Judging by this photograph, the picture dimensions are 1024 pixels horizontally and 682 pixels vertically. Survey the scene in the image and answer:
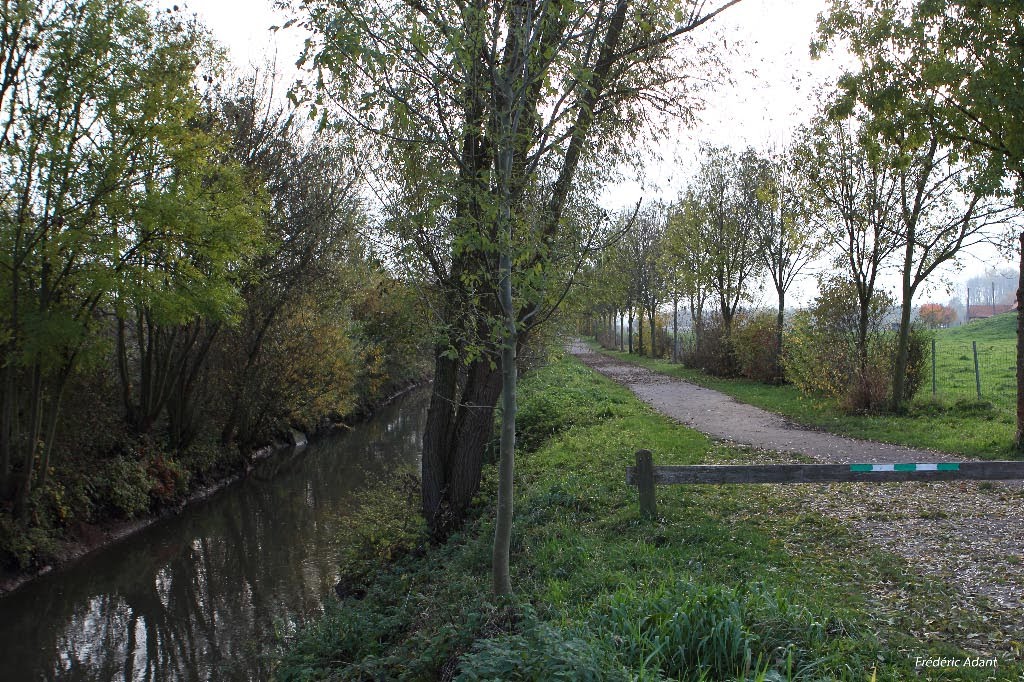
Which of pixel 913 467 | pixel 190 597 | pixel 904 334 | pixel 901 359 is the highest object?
pixel 904 334

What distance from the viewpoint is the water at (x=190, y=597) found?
8.48 metres

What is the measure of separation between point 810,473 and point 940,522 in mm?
1645

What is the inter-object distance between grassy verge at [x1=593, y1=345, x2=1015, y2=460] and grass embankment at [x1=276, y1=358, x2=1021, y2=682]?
3457 mm

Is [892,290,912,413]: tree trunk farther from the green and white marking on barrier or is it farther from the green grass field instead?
the green and white marking on barrier

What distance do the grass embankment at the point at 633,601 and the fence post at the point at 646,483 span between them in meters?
0.14

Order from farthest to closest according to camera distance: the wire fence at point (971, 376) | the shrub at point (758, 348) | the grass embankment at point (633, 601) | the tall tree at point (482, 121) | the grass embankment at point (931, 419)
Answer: the shrub at point (758, 348) < the wire fence at point (971, 376) < the grass embankment at point (931, 419) < the tall tree at point (482, 121) < the grass embankment at point (633, 601)

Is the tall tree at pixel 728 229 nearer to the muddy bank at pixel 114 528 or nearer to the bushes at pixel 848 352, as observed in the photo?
the bushes at pixel 848 352

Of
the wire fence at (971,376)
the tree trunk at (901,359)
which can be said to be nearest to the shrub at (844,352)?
the tree trunk at (901,359)

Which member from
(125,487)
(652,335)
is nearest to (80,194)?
(125,487)

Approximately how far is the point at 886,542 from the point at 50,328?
11.4 m

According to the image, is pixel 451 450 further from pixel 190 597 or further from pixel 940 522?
pixel 940 522

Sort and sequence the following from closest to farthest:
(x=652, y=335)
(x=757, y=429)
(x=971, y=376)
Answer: (x=757, y=429) → (x=971, y=376) → (x=652, y=335)

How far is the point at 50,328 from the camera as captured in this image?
10.6 metres

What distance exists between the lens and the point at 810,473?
7121mm
